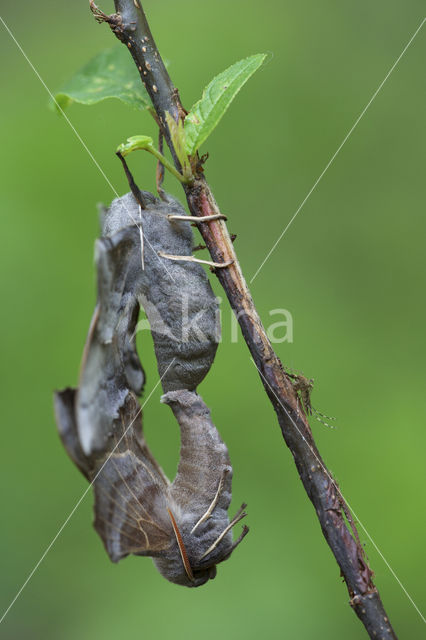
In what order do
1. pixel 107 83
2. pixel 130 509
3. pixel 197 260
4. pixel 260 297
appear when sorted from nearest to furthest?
pixel 130 509
pixel 197 260
pixel 107 83
pixel 260 297

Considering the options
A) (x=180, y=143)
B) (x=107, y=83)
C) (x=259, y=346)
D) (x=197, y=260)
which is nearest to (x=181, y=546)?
(x=259, y=346)

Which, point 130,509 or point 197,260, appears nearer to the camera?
point 130,509

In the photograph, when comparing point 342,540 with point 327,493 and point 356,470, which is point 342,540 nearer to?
point 327,493

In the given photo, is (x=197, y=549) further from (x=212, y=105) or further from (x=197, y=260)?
(x=212, y=105)

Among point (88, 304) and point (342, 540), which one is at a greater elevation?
point (88, 304)

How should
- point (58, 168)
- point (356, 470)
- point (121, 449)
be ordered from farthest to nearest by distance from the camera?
point (58, 168), point (356, 470), point (121, 449)

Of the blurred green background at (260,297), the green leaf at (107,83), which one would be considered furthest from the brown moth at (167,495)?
the blurred green background at (260,297)

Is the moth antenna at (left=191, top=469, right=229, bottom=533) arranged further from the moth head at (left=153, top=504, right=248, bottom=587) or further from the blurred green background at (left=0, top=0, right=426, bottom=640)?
the blurred green background at (left=0, top=0, right=426, bottom=640)

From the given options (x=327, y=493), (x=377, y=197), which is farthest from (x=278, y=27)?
(x=327, y=493)
